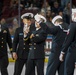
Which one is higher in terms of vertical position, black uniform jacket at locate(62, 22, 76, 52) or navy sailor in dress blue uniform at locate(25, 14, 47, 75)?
black uniform jacket at locate(62, 22, 76, 52)

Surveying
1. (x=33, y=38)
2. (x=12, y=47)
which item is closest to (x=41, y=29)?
(x=33, y=38)

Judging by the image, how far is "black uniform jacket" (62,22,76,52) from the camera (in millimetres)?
11820

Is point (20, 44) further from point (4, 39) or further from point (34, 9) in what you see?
point (34, 9)

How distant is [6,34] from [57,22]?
1.43 m

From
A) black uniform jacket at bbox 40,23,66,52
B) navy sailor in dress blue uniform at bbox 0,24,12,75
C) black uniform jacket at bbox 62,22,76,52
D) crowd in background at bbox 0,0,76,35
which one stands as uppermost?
black uniform jacket at bbox 62,22,76,52

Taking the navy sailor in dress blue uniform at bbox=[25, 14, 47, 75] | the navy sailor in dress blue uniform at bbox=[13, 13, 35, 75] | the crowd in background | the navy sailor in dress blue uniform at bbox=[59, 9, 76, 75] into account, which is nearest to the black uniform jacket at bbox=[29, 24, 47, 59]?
the navy sailor in dress blue uniform at bbox=[25, 14, 47, 75]

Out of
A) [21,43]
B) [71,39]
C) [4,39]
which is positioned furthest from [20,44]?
[71,39]

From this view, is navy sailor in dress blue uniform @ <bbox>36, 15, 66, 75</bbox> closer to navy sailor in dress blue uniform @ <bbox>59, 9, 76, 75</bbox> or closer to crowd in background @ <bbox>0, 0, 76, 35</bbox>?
navy sailor in dress blue uniform @ <bbox>59, 9, 76, 75</bbox>

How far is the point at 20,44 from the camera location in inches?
540

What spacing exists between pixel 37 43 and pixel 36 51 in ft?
0.69

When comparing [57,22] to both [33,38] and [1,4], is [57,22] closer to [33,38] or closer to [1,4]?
[33,38]

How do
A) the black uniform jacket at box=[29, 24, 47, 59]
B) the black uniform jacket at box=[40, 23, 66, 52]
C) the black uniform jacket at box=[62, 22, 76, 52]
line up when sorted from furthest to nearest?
the black uniform jacket at box=[40, 23, 66, 52] < the black uniform jacket at box=[29, 24, 47, 59] < the black uniform jacket at box=[62, 22, 76, 52]

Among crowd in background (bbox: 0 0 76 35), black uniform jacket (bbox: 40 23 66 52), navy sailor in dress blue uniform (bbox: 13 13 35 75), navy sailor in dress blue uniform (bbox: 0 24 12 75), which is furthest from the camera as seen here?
crowd in background (bbox: 0 0 76 35)

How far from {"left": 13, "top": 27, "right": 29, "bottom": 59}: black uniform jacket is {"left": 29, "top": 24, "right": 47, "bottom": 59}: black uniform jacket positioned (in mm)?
340
